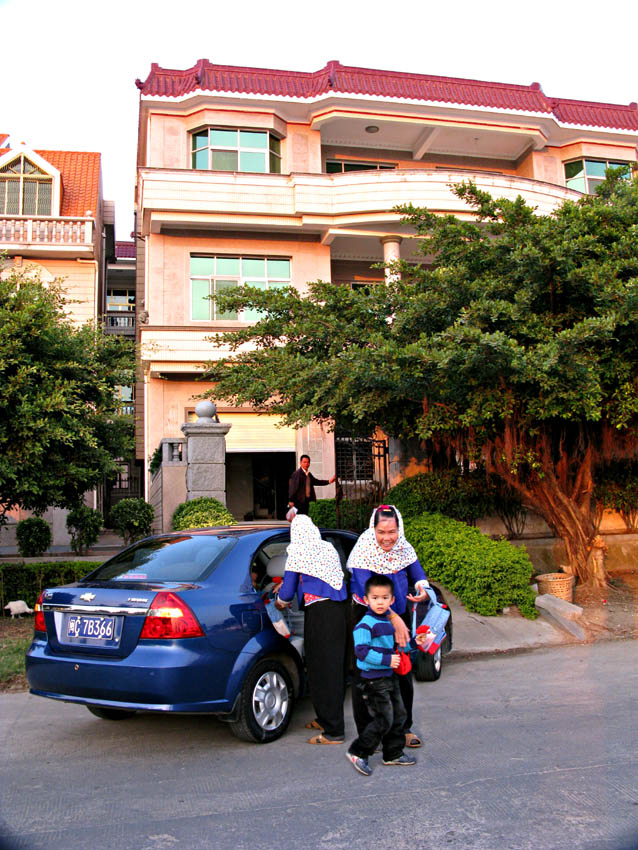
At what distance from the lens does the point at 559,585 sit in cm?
1001

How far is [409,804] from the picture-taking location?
3.98 meters

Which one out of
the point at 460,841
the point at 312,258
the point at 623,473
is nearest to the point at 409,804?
the point at 460,841

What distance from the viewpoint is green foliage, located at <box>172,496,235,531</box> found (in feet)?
35.2

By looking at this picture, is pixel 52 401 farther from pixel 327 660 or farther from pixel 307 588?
pixel 327 660

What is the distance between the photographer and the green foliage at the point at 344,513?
1438cm

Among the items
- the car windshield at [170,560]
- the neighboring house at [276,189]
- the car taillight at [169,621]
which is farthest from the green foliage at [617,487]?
the car taillight at [169,621]

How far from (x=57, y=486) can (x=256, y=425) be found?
11.4m

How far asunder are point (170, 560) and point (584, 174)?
22.3m

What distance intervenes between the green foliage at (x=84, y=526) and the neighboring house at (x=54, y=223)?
742 cm

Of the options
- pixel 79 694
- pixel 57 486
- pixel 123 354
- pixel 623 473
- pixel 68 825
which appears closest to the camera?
pixel 68 825

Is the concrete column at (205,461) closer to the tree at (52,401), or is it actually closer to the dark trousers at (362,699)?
the tree at (52,401)

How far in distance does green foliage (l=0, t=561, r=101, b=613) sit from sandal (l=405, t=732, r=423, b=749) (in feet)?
21.7

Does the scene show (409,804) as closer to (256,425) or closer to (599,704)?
(599,704)

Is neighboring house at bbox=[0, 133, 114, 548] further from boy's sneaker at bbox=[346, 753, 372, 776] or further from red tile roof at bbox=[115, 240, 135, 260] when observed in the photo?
boy's sneaker at bbox=[346, 753, 372, 776]
